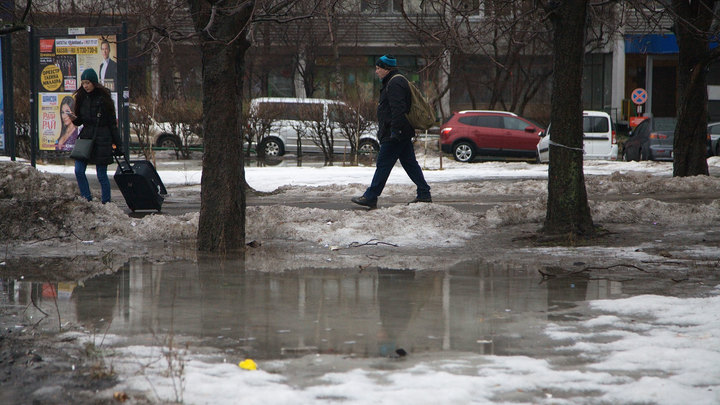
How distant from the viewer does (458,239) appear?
28.3ft

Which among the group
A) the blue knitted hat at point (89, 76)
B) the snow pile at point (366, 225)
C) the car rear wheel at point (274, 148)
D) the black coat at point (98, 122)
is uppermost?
the blue knitted hat at point (89, 76)

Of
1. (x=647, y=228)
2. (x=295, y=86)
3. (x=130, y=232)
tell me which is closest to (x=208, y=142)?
(x=130, y=232)

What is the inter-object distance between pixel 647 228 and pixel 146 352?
6.34 meters

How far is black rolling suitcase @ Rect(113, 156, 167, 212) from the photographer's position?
10.9 meters

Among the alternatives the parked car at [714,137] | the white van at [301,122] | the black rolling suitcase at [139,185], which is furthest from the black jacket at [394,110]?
the parked car at [714,137]

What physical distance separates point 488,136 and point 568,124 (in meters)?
17.7

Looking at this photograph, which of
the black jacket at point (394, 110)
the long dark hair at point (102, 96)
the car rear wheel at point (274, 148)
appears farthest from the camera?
the car rear wheel at point (274, 148)

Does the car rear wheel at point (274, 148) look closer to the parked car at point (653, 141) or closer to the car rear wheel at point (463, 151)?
the car rear wheel at point (463, 151)

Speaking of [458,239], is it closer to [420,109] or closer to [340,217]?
[340,217]

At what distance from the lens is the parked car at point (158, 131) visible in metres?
22.6

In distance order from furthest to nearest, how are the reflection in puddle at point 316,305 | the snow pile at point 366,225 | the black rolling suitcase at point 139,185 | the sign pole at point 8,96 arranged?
the sign pole at point 8,96 < the black rolling suitcase at point 139,185 < the snow pile at point 366,225 < the reflection in puddle at point 316,305

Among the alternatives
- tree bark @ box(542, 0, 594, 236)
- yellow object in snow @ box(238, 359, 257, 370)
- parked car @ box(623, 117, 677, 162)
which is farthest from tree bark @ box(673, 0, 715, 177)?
yellow object in snow @ box(238, 359, 257, 370)

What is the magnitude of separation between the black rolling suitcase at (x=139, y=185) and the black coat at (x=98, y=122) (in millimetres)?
214

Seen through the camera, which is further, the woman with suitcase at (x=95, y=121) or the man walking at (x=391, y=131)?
the woman with suitcase at (x=95, y=121)
